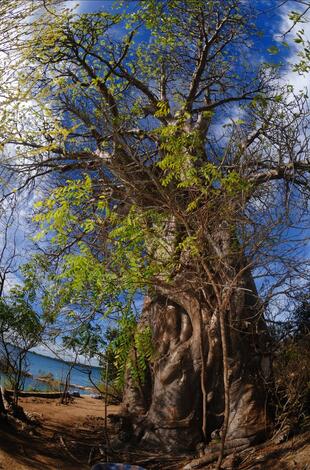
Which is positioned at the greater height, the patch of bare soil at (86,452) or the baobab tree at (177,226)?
the baobab tree at (177,226)

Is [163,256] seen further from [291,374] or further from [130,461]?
[130,461]

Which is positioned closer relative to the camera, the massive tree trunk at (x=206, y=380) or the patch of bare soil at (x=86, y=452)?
the patch of bare soil at (x=86, y=452)

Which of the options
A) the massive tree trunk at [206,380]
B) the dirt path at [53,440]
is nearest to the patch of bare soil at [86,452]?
the dirt path at [53,440]

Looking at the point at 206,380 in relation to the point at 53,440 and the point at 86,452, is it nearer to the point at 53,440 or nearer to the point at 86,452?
the point at 86,452

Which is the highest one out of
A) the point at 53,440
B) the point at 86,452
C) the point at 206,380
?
the point at 206,380

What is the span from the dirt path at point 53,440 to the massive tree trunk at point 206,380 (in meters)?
0.87

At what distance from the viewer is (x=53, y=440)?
643 cm

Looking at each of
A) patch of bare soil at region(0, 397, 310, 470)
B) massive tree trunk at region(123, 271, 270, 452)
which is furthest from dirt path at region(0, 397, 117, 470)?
massive tree trunk at region(123, 271, 270, 452)

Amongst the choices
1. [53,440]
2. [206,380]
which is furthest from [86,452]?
[206,380]

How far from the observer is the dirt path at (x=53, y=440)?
5.21 meters

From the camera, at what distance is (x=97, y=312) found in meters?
6.27

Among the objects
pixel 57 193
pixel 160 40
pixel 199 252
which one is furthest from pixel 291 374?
pixel 160 40

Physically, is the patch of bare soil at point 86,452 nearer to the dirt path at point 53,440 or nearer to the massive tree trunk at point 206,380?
the dirt path at point 53,440

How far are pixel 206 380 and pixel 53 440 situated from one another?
2.22 m
